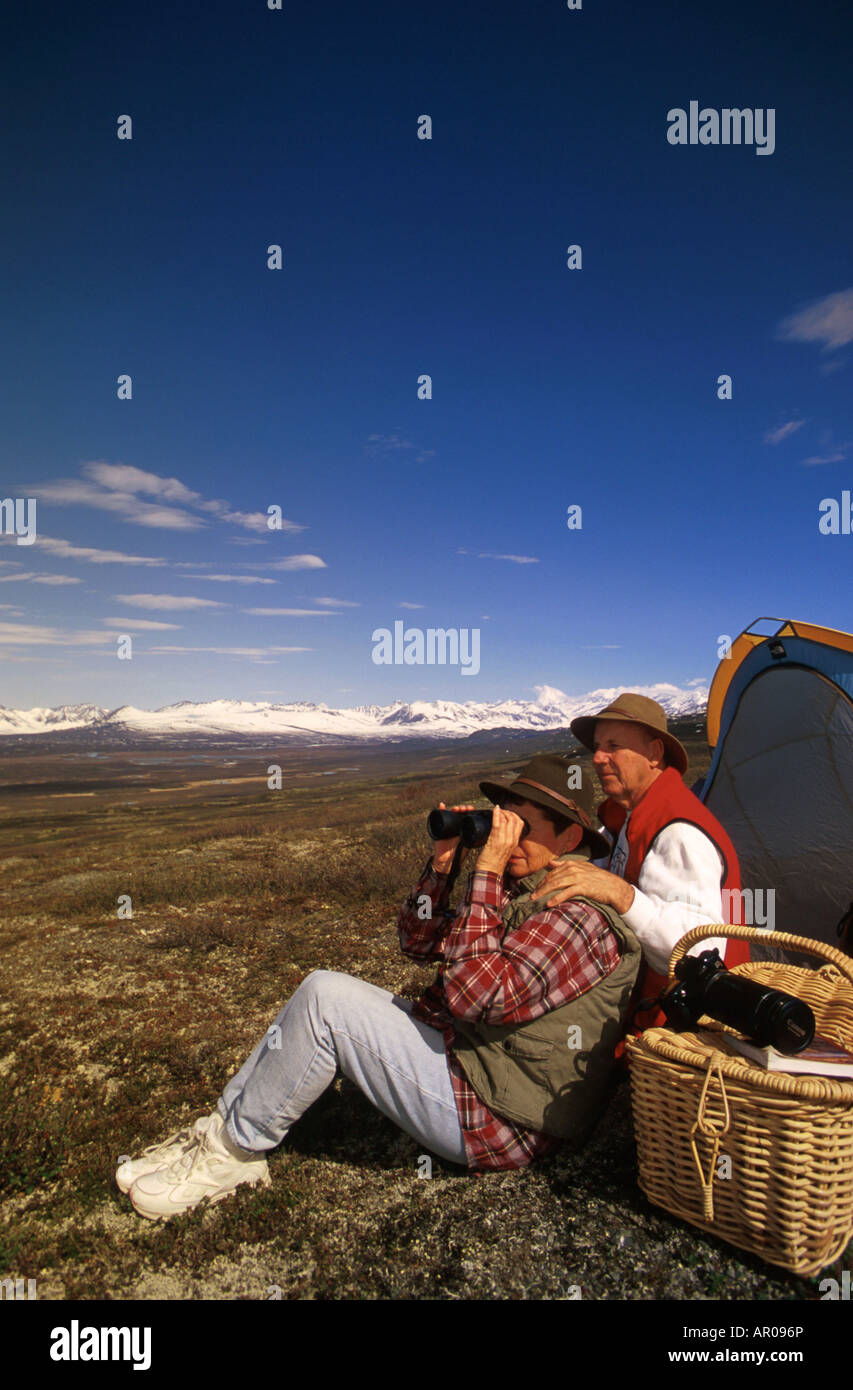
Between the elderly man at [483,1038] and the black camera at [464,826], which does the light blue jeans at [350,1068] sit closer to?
the elderly man at [483,1038]

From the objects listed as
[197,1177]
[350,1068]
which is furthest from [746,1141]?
[197,1177]

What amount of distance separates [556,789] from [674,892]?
0.81m

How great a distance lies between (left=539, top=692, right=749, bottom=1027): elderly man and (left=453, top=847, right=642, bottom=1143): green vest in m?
0.13

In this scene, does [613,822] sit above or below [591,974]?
above

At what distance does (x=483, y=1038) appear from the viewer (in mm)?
3297

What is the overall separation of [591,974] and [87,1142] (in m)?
3.62

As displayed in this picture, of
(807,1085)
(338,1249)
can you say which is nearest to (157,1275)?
(338,1249)

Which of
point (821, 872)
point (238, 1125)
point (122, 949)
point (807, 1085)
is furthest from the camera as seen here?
point (122, 949)

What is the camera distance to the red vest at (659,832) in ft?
12.3

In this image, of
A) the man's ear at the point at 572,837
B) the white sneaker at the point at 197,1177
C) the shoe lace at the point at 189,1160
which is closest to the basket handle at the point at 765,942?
the man's ear at the point at 572,837

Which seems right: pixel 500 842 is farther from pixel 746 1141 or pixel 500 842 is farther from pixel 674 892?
pixel 746 1141

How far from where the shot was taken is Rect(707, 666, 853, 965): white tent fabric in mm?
6203
